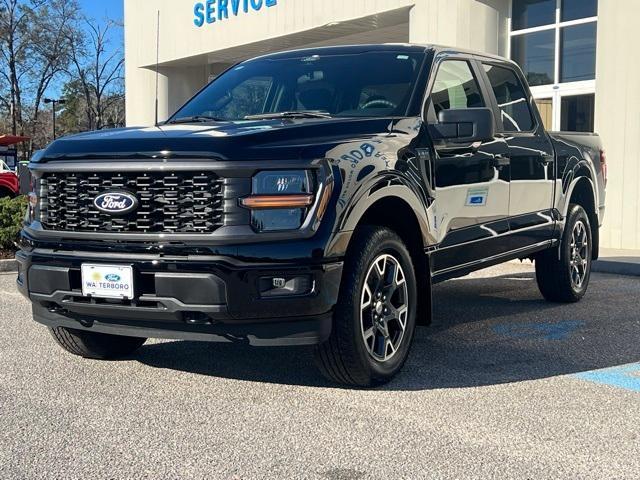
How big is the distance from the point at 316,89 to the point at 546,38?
30.3ft

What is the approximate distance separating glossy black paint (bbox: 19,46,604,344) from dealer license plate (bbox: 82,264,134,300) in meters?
0.06

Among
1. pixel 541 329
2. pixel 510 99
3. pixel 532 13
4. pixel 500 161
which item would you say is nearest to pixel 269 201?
pixel 500 161

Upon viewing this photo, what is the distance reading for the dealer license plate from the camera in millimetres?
3953

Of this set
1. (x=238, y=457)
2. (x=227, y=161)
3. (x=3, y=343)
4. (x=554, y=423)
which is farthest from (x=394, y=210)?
(x=3, y=343)

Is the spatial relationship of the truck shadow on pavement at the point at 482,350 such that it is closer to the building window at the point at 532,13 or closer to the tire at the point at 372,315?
the tire at the point at 372,315

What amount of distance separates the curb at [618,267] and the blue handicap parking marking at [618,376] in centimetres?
472

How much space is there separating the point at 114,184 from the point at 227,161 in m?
0.65

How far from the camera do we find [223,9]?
67.4 feet

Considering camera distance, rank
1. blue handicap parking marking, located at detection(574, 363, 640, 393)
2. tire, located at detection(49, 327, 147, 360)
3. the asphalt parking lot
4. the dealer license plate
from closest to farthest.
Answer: the asphalt parking lot, the dealer license plate, blue handicap parking marking, located at detection(574, 363, 640, 393), tire, located at detection(49, 327, 147, 360)

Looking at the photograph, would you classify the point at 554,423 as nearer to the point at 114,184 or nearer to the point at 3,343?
the point at 114,184

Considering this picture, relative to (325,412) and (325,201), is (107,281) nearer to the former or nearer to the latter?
(325,201)

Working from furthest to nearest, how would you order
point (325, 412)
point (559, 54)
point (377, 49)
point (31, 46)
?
point (31, 46) → point (559, 54) → point (377, 49) → point (325, 412)

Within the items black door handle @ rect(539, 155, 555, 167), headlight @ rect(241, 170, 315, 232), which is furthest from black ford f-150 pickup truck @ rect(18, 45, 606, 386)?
black door handle @ rect(539, 155, 555, 167)

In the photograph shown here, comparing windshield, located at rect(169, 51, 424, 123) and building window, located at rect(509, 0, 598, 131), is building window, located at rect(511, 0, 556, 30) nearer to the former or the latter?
building window, located at rect(509, 0, 598, 131)
